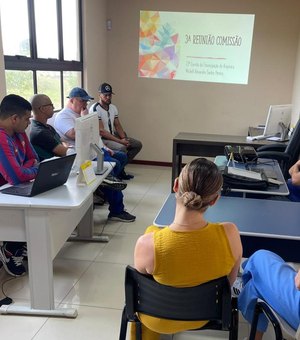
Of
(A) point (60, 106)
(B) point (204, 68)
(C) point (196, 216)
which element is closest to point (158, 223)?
(C) point (196, 216)

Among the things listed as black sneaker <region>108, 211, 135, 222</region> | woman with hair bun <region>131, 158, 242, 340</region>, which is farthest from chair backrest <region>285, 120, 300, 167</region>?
woman with hair bun <region>131, 158, 242, 340</region>

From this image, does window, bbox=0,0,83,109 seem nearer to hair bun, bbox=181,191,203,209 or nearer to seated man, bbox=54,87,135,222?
seated man, bbox=54,87,135,222

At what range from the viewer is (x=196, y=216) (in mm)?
1303

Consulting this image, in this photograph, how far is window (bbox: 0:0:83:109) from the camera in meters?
3.39

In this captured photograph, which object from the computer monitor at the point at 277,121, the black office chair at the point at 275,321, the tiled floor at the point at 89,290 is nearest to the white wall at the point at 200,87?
the computer monitor at the point at 277,121

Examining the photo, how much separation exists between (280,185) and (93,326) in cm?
145

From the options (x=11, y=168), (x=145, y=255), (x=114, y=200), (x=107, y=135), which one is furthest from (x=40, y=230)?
(x=107, y=135)

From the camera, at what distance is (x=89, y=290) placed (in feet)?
7.82

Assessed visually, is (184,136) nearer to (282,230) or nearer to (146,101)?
(146,101)

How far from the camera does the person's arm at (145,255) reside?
1.27 meters

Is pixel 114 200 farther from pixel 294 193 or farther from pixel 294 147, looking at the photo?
pixel 294 147

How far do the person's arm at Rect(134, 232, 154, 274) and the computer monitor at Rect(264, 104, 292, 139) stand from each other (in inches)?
129

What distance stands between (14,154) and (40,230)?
55 centimetres

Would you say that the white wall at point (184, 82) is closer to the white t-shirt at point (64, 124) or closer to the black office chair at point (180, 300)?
the white t-shirt at point (64, 124)
